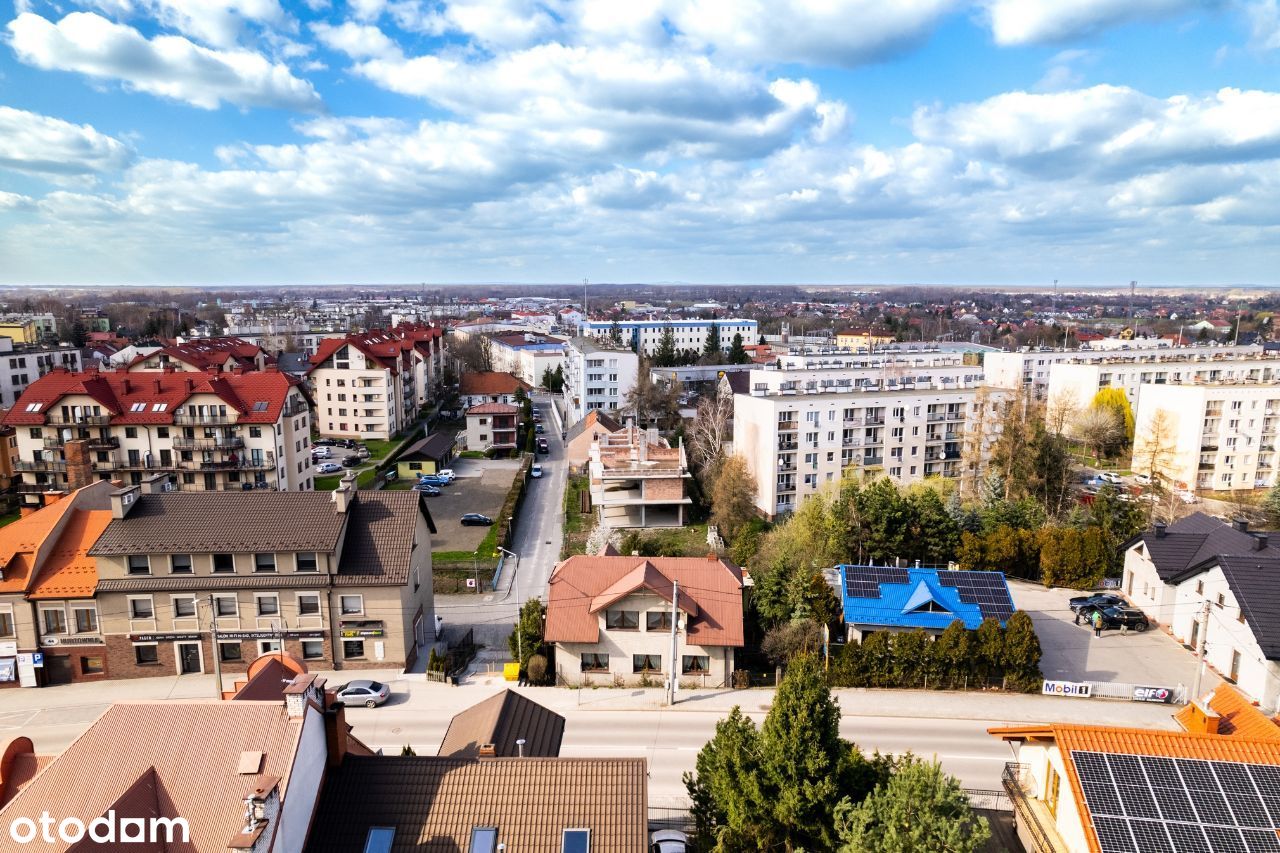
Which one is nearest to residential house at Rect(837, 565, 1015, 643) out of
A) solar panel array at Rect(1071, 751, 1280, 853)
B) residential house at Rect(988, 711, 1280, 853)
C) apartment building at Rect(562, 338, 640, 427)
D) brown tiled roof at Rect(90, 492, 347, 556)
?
residential house at Rect(988, 711, 1280, 853)

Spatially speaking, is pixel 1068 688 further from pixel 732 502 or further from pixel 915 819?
pixel 732 502

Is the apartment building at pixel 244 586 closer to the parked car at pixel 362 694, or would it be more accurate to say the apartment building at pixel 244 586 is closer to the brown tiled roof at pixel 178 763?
the parked car at pixel 362 694

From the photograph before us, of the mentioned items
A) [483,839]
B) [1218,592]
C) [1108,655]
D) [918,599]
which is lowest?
[1108,655]

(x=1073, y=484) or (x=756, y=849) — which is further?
(x=1073, y=484)

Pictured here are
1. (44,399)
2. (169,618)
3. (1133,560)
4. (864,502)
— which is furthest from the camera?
(44,399)

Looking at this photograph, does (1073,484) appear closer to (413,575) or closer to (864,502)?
(864,502)

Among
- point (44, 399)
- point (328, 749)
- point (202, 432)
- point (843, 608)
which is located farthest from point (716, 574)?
point (44, 399)

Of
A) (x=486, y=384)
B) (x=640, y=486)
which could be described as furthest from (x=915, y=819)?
(x=486, y=384)
